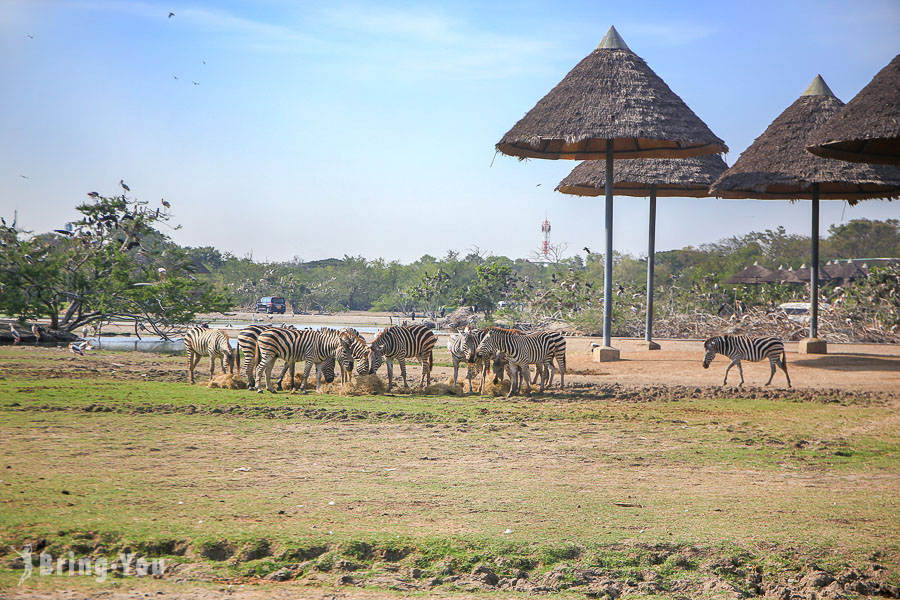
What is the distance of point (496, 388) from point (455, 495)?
25.8ft

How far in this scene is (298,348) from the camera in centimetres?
1490

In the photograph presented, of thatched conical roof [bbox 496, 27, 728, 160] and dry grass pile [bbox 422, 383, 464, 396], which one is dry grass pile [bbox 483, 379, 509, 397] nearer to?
dry grass pile [bbox 422, 383, 464, 396]

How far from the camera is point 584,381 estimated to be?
17047mm

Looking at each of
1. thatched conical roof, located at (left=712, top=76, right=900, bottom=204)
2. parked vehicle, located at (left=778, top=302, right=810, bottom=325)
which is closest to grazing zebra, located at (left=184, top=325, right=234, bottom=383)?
thatched conical roof, located at (left=712, top=76, right=900, bottom=204)

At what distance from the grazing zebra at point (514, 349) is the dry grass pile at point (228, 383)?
14.5ft

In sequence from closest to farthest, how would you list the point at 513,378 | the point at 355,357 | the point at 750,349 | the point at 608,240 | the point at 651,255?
1. the point at 513,378
2. the point at 355,357
3. the point at 750,349
4. the point at 608,240
5. the point at 651,255

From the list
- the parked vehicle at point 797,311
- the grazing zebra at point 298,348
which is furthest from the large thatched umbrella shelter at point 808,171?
the grazing zebra at point 298,348

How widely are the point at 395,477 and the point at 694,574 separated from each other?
3.27 metres

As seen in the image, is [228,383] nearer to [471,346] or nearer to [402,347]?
[402,347]

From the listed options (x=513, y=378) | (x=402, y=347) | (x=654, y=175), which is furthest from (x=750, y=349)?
(x=654, y=175)

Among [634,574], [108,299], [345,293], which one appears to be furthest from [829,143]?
→ [345,293]

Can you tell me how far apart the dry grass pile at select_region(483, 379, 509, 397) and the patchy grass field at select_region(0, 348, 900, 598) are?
216cm

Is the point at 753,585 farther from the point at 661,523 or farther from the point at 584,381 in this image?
the point at 584,381

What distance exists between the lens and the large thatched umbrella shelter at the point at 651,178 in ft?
73.9
